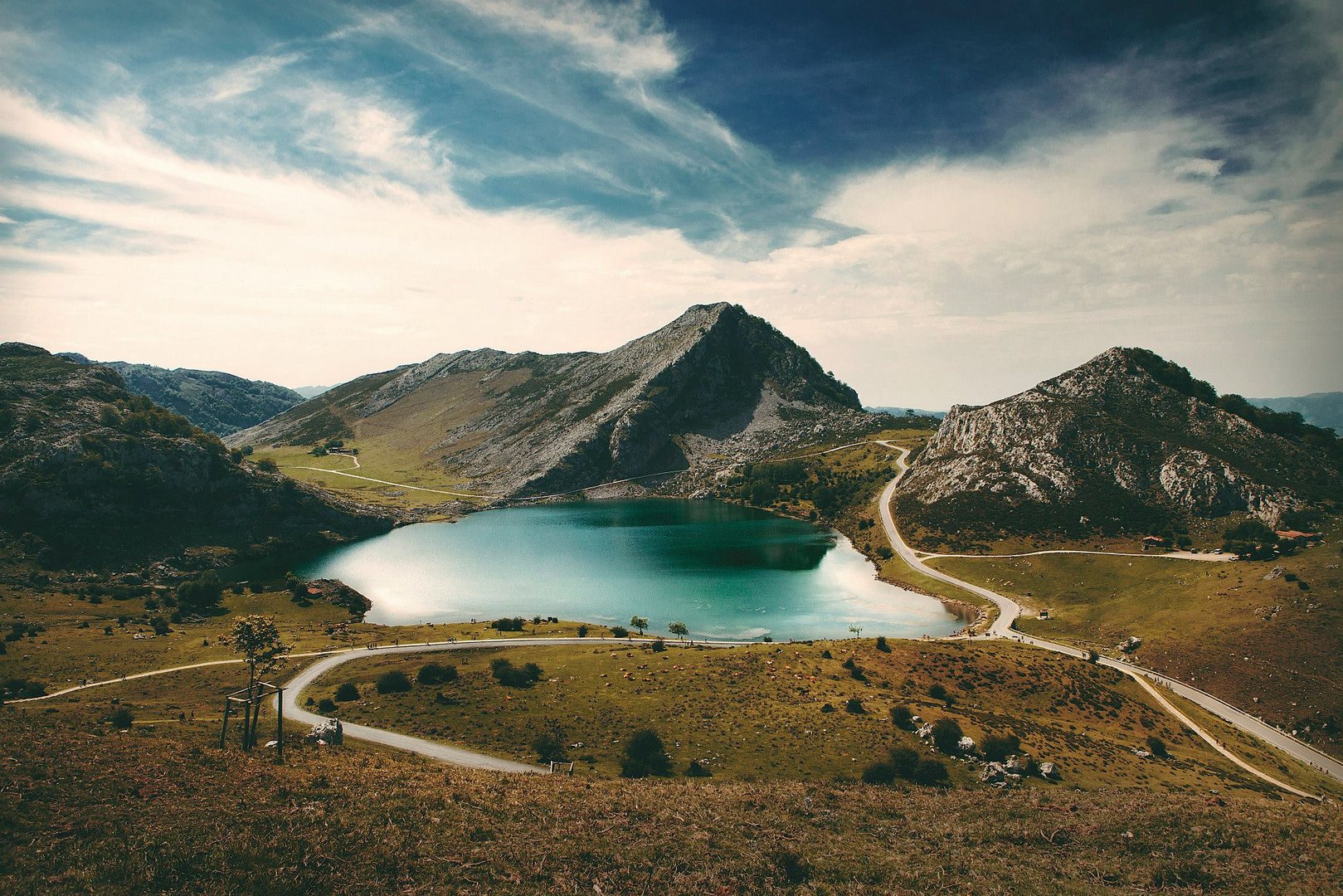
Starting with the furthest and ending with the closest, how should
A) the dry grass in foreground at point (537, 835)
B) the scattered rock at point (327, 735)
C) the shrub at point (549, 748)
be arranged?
the shrub at point (549, 748) → the scattered rock at point (327, 735) → the dry grass in foreground at point (537, 835)

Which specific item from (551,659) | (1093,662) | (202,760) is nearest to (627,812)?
(202,760)

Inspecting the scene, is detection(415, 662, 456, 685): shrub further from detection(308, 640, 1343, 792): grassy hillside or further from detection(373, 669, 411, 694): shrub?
detection(373, 669, 411, 694): shrub

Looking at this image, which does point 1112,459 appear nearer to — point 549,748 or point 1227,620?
point 1227,620

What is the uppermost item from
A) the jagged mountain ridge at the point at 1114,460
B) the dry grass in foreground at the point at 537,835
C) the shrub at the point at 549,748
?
the jagged mountain ridge at the point at 1114,460

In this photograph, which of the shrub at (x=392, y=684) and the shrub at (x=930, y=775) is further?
the shrub at (x=392, y=684)

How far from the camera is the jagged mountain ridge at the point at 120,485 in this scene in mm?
127375

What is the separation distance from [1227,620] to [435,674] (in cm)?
9641

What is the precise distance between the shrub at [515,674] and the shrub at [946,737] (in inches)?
1418

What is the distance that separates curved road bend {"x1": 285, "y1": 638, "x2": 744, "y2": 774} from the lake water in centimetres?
2149

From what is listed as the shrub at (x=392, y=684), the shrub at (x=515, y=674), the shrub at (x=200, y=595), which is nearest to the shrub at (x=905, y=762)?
the shrub at (x=515, y=674)

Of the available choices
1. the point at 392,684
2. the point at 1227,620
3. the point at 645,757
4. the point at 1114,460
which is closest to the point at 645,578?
the point at 392,684

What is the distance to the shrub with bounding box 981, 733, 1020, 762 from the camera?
1849 inches

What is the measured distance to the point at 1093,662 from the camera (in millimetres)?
73938

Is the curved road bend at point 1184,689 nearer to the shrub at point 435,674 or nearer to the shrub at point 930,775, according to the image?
the shrub at point 930,775
